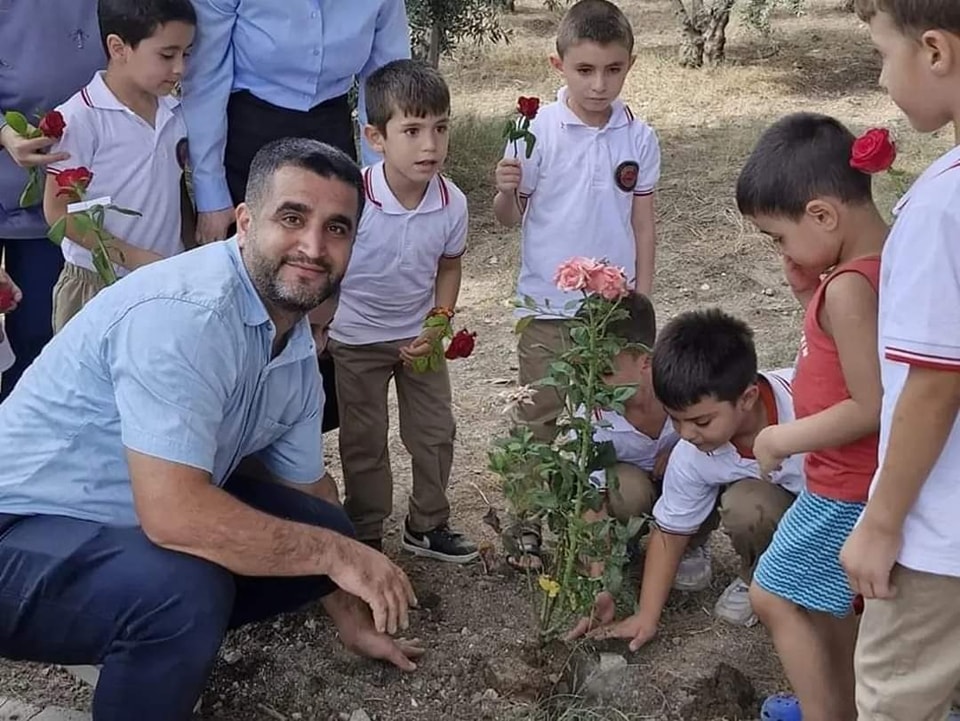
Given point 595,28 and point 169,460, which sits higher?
point 595,28

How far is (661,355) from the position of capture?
2.89m

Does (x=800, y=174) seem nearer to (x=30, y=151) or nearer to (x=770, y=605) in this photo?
(x=770, y=605)

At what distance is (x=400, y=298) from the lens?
338cm

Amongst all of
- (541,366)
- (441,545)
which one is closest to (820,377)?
(541,366)

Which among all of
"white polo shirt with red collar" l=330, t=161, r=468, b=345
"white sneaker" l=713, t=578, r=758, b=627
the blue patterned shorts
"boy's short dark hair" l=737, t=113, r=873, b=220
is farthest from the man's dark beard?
"white sneaker" l=713, t=578, r=758, b=627

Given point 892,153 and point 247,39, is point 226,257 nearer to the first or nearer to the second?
point 247,39

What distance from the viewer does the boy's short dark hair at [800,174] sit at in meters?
2.39

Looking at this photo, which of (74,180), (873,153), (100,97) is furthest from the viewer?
(100,97)

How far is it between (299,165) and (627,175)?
1.33 meters

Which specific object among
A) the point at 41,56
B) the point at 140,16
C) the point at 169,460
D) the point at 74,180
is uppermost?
the point at 140,16

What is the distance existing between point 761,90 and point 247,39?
6.98 meters

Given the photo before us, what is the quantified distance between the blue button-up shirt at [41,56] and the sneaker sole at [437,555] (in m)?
1.41

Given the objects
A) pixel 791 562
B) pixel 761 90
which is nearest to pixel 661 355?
pixel 791 562

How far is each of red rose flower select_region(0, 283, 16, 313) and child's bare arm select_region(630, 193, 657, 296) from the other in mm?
1737
